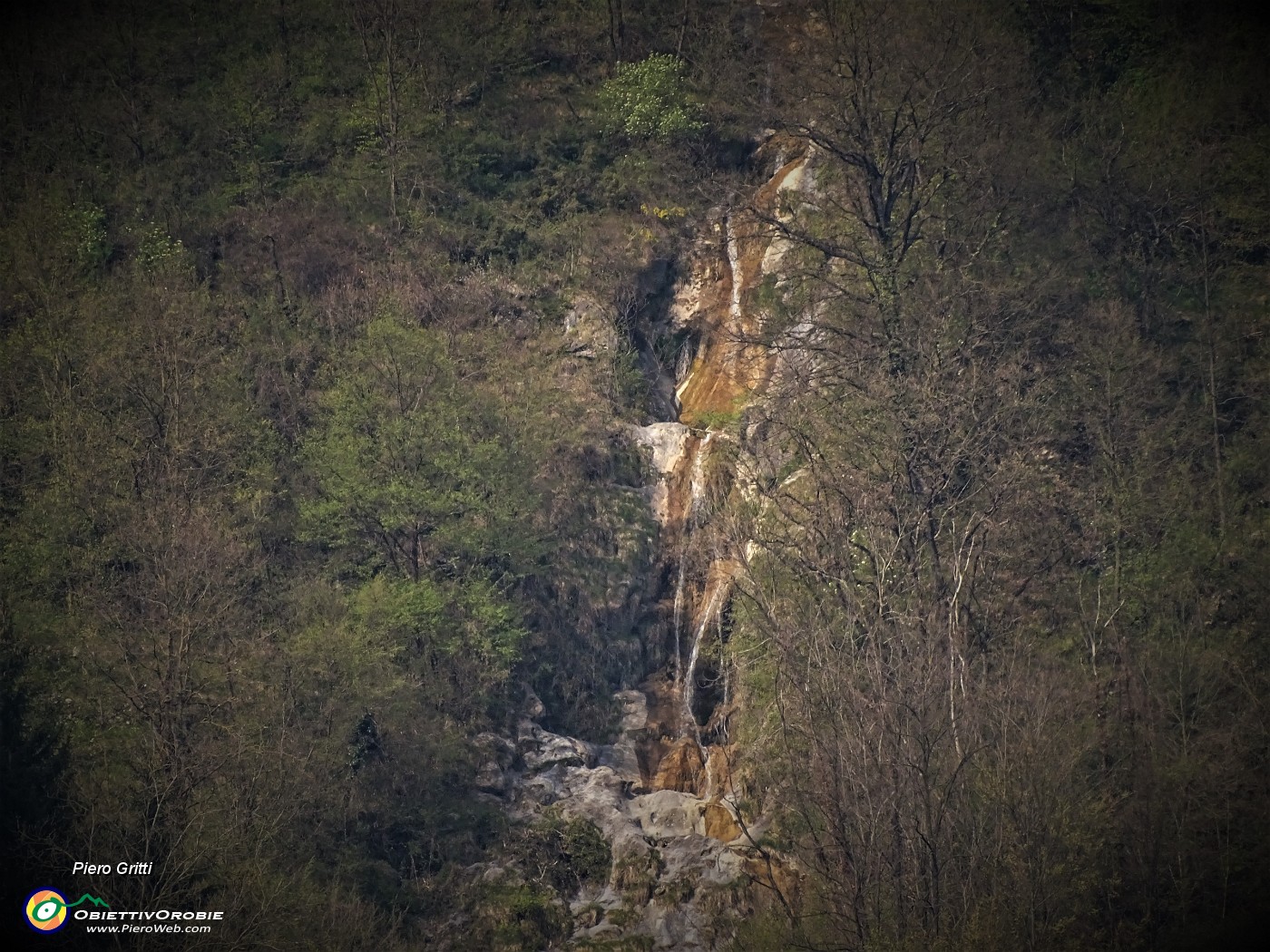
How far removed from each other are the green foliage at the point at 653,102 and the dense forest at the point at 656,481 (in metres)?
0.16

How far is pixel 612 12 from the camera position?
45.8 meters

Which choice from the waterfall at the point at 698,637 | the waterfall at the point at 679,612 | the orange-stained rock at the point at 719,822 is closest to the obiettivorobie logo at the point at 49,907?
the orange-stained rock at the point at 719,822

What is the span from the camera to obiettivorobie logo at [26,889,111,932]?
81.7 feet

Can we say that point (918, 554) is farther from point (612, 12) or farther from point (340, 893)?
point (612, 12)

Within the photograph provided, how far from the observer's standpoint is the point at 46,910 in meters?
25.4

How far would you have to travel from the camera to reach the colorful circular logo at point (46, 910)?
82.4ft

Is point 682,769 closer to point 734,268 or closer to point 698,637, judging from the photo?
point 698,637

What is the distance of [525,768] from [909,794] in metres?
11.3

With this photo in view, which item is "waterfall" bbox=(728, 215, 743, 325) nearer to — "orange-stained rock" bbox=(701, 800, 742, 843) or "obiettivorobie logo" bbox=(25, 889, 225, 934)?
"orange-stained rock" bbox=(701, 800, 742, 843)

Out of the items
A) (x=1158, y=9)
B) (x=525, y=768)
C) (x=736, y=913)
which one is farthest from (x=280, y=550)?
(x=1158, y=9)

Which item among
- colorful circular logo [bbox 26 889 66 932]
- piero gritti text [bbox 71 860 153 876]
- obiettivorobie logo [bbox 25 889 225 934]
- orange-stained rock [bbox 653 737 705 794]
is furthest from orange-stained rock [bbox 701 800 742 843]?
colorful circular logo [bbox 26 889 66 932]

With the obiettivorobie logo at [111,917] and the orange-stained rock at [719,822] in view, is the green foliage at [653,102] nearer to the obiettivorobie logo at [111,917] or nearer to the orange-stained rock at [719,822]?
the orange-stained rock at [719,822]

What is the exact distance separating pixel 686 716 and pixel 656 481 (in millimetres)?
5969

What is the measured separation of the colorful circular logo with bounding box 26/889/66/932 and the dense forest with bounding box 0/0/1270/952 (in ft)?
1.03
